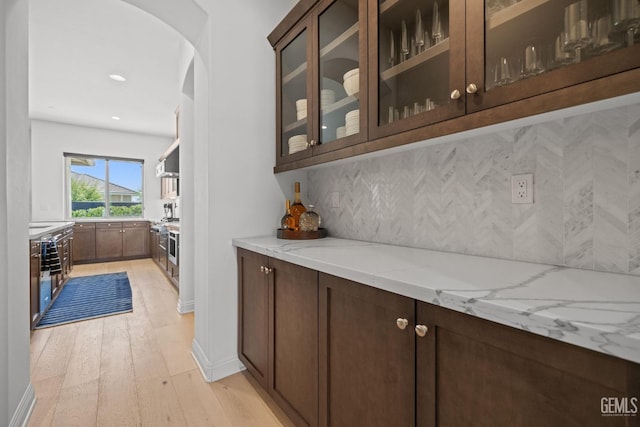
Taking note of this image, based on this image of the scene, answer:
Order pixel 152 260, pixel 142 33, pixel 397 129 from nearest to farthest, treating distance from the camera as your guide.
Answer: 1. pixel 397 129
2. pixel 142 33
3. pixel 152 260

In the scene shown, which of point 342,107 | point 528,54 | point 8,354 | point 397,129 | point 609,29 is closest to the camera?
point 609,29

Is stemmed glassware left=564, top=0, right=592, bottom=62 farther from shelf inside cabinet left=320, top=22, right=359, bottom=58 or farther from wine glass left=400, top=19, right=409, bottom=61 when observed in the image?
shelf inside cabinet left=320, top=22, right=359, bottom=58

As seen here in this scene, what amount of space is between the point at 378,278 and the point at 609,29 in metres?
0.89

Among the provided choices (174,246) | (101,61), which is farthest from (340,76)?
(101,61)

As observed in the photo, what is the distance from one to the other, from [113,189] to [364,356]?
7.56 meters

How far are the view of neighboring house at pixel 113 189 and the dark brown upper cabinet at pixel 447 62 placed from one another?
663 cm

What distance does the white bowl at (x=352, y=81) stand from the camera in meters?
1.40

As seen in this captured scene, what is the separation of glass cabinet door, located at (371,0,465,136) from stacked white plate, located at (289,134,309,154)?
2.00ft

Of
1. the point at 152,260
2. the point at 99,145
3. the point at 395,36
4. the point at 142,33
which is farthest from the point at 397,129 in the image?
the point at 99,145

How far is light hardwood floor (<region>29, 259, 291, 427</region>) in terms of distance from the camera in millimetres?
1547

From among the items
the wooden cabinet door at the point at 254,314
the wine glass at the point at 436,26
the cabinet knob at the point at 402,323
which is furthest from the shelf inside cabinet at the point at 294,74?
the cabinet knob at the point at 402,323

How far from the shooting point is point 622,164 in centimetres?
89

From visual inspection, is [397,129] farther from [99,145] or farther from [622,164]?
[99,145]

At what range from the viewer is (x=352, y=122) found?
4.80ft
